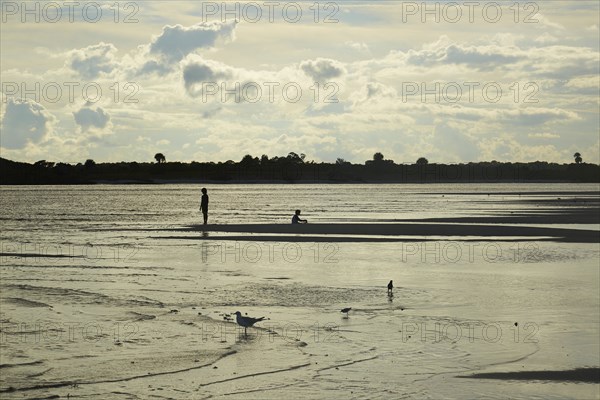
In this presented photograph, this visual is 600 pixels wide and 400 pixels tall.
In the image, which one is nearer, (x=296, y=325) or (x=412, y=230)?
(x=296, y=325)

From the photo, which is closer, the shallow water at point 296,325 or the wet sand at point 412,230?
the shallow water at point 296,325

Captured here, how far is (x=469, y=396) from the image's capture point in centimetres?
1134

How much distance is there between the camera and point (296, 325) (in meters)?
16.2

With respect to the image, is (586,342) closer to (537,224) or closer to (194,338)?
(194,338)

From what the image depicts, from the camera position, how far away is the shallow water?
39.5 feet

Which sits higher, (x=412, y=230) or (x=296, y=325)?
(x=412, y=230)

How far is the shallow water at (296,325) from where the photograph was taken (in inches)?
474

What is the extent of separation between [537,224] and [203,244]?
2342 centimetres

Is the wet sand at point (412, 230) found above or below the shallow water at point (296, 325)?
above

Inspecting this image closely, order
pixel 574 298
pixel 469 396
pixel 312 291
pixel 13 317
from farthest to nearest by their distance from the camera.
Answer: pixel 312 291 → pixel 574 298 → pixel 13 317 → pixel 469 396

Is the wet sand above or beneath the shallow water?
above

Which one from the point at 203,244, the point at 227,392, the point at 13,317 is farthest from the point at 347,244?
the point at 227,392

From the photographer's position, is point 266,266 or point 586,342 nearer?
point 586,342

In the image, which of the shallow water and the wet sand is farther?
the wet sand
